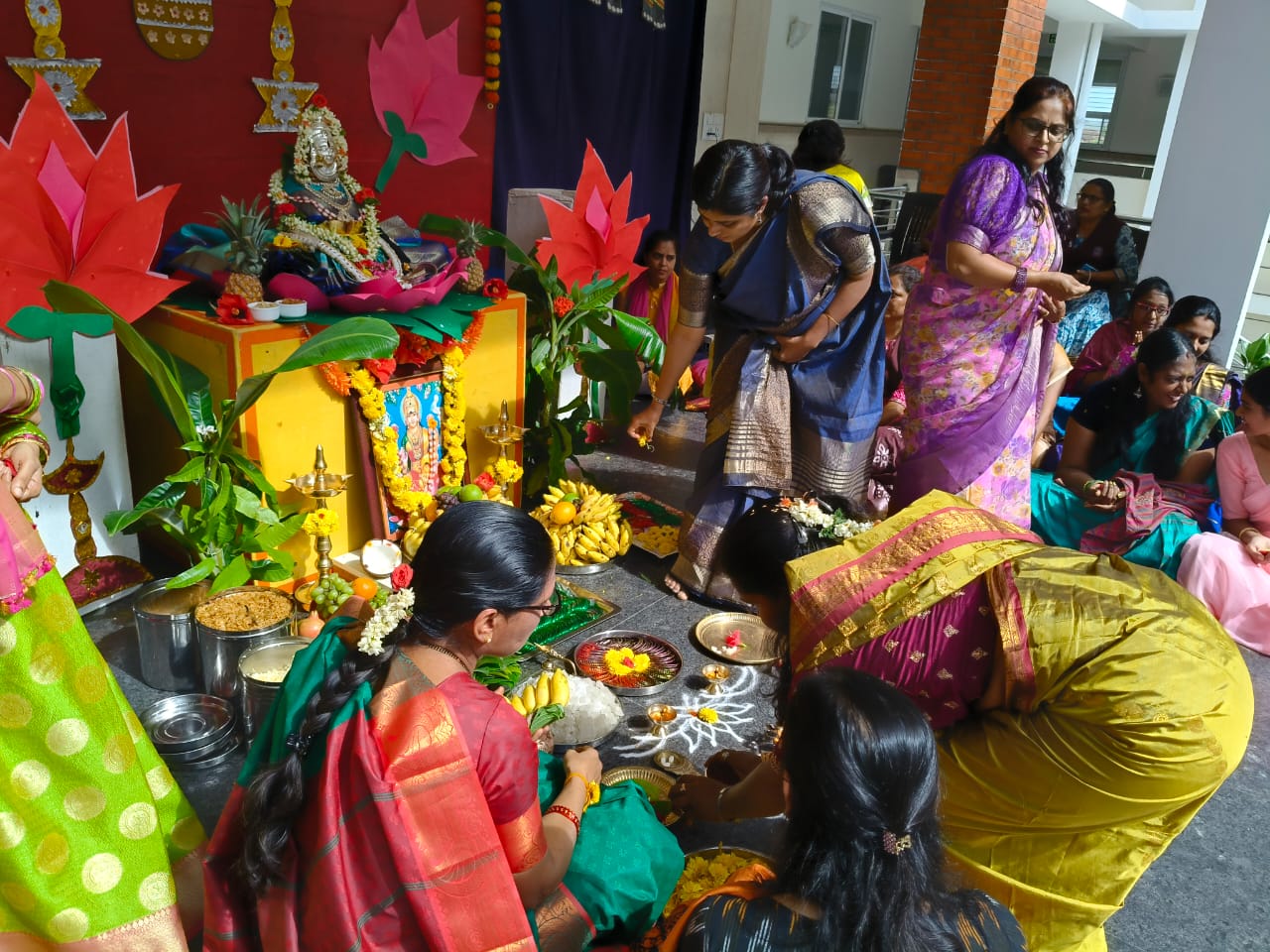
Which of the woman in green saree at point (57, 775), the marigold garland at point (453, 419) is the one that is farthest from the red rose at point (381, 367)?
the woman in green saree at point (57, 775)

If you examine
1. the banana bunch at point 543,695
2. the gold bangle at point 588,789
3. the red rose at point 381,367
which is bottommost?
the banana bunch at point 543,695

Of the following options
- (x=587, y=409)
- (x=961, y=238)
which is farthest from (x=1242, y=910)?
(x=587, y=409)

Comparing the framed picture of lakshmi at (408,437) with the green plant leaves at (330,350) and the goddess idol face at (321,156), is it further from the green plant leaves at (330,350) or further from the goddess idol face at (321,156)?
the goddess idol face at (321,156)

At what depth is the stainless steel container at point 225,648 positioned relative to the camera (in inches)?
111

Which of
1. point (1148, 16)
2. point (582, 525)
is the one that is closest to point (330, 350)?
point (582, 525)

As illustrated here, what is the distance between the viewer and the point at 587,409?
448 centimetres

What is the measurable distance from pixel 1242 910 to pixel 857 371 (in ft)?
6.49

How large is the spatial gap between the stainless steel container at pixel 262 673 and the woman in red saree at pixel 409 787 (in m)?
0.89

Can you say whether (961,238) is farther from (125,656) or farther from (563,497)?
(125,656)

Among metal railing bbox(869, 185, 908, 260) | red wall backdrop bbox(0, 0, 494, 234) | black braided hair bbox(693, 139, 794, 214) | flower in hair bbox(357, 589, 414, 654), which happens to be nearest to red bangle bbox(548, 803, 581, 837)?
flower in hair bbox(357, 589, 414, 654)

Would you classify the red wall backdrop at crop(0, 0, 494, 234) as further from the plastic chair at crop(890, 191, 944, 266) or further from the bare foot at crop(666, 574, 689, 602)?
the plastic chair at crop(890, 191, 944, 266)

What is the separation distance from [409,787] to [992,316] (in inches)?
112

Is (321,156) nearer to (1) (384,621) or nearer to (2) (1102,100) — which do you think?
(1) (384,621)

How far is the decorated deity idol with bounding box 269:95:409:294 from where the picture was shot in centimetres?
345
